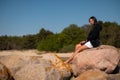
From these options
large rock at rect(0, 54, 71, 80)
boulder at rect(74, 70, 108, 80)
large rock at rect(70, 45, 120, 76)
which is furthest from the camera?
large rock at rect(70, 45, 120, 76)

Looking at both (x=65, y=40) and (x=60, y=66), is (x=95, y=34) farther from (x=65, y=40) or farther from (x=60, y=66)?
(x=65, y=40)

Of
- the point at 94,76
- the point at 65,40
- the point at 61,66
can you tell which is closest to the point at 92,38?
the point at 61,66

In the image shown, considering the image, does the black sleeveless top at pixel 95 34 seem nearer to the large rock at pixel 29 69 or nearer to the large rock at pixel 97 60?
the large rock at pixel 97 60

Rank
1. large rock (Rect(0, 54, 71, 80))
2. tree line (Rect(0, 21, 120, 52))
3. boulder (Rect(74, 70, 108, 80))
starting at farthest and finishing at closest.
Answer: tree line (Rect(0, 21, 120, 52))
boulder (Rect(74, 70, 108, 80))
large rock (Rect(0, 54, 71, 80))

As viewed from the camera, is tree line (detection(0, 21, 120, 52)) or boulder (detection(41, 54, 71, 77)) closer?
boulder (detection(41, 54, 71, 77))

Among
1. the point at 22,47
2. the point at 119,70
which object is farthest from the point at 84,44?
the point at 22,47

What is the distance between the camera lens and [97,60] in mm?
11070

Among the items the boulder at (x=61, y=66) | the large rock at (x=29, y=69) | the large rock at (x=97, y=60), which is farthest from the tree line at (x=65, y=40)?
the large rock at (x=29, y=69)

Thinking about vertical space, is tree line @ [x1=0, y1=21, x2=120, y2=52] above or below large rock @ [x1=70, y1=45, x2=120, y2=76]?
above

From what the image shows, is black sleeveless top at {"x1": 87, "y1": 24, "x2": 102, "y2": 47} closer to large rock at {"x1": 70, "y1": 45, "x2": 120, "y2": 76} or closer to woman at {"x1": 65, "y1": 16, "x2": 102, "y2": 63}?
woman at {"x1": 65, "y1": 16, "x2": 102, "y2": 63}

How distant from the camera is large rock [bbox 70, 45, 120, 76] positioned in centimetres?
1105

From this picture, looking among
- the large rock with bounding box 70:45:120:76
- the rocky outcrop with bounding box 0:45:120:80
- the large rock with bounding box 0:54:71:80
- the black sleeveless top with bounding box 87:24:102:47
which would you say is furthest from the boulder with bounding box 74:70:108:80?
the black sleeveless top with bounding box 87:24:102:47

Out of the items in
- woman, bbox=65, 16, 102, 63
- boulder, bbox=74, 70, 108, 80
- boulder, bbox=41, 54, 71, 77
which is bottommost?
boulder, bbox=74, 70, 108, 80

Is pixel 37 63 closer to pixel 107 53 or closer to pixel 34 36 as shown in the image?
pixel 107 53
